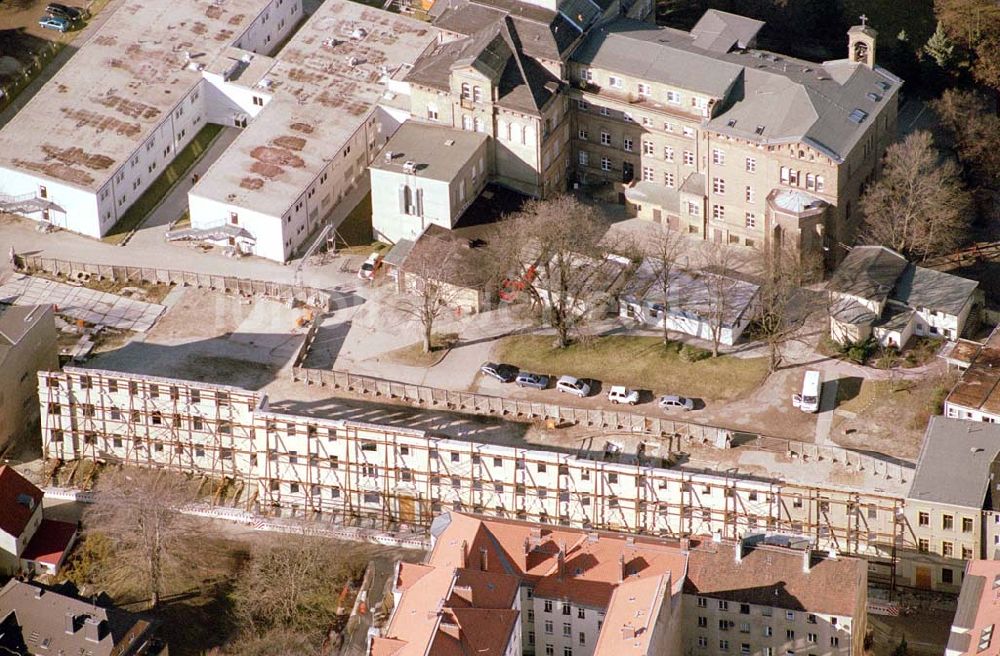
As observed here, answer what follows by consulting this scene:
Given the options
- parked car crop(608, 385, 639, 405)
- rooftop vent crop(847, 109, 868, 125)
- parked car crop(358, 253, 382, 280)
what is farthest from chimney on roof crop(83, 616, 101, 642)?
rooftop vent crop(847, 109, 868, 125)

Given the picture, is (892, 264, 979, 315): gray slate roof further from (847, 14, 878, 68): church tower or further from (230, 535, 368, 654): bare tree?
(230, 535, 368, 654): bare tree

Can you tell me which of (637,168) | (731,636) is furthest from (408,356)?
(731,636)

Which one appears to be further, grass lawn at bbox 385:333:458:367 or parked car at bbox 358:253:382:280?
parked car at bbox 358:253:382:280

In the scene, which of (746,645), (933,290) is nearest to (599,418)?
(746,645)

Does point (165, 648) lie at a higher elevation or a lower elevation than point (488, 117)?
lower

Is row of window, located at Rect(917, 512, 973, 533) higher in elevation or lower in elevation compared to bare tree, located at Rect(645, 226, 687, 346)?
lower

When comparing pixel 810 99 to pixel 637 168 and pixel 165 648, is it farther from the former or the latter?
pixel 165 648
